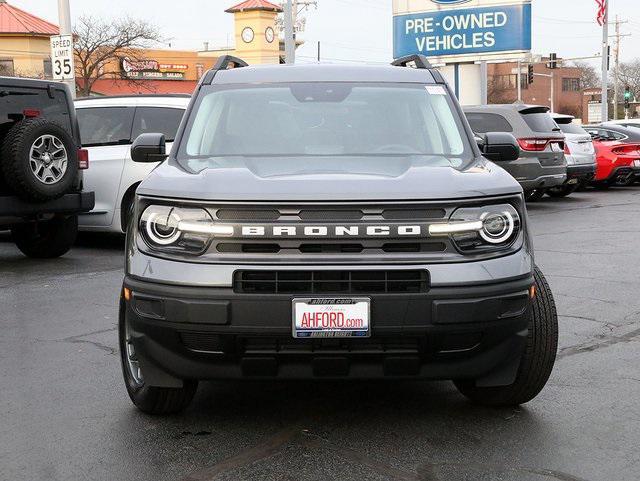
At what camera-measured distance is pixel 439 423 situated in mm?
4547

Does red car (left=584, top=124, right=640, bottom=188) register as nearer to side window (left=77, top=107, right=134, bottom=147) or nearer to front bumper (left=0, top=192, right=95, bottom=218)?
side window (left=77, top=107, right=134, bottom=147)

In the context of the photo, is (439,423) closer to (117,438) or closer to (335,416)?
(335,416)

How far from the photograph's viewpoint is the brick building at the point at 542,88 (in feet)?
400

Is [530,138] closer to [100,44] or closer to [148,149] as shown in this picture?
[148,149]

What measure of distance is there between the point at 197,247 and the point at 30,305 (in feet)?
14.0

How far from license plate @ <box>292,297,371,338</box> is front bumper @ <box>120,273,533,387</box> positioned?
3cm

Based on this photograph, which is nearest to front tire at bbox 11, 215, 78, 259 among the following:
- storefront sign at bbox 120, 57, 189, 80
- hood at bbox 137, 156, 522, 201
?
hood at bbox 137, 156, 522, 201

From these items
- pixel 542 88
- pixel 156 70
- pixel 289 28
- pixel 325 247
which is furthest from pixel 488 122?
pixel 542 88

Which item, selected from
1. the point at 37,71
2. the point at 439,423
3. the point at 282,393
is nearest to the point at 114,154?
the point at 282,393

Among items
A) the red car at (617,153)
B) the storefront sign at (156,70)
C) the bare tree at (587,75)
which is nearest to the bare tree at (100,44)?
the storefront sign at (156,70)

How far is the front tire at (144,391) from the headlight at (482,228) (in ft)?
4.57

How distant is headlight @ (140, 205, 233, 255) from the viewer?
4.09m

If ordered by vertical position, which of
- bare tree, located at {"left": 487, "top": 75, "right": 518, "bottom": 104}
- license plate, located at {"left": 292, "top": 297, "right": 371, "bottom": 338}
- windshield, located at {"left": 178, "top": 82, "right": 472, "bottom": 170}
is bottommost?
license plate, located at {"left": 292, "top": 297, "right": 371, "bottom": 338}

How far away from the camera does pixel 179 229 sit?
13.6 feet
